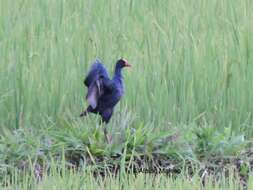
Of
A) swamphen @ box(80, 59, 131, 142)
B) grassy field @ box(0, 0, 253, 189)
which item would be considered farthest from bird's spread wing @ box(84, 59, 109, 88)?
grassy field @ box(0, 0, 253, 189)

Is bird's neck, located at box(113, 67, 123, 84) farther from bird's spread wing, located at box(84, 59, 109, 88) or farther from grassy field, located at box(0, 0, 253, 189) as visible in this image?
grassy field, located at box(0, 0, 253, 189)

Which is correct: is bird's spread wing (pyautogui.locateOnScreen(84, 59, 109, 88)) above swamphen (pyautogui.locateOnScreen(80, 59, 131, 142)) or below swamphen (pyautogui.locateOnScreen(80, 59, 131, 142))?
above

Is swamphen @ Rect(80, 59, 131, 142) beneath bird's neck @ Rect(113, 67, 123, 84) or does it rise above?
beneath

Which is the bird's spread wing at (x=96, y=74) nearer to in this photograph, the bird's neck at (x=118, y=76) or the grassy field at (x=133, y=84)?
the bird's neck at (x=118, y=76)

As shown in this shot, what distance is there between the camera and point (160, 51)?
5199mm

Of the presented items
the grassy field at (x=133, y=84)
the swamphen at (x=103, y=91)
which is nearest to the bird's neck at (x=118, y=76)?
the swamphen at (x=103, y=91)

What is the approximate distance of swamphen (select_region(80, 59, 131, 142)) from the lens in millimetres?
4086

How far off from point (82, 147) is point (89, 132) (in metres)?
0.11

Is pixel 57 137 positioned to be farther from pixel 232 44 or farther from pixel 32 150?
pixel 232 44

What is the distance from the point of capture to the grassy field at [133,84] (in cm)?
418

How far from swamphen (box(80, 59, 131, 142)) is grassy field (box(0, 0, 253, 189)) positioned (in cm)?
13

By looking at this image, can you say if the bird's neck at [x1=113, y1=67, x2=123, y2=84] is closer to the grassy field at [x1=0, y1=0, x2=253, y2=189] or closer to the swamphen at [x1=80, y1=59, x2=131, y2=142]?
the swamphen at [x1=80, y1=59, x2=131, y2=142]

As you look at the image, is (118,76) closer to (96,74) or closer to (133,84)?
(96,74)

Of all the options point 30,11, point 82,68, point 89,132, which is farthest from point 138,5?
point 89,132
